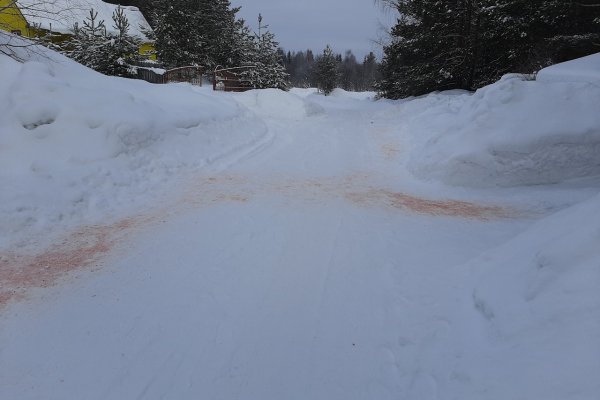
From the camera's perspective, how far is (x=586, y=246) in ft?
9.39

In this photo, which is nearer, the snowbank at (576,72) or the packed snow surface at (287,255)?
the packed snow surface at (287,255)

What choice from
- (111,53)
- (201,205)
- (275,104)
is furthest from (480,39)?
(201,205)

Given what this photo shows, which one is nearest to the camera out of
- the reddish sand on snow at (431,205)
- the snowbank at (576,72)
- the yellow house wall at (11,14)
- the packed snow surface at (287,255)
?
the packed snow surface at (287,255)

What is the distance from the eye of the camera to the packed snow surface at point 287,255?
2.74 metres

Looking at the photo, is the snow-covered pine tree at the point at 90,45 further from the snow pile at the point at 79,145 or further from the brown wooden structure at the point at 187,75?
the snow pile at the point at 79,145

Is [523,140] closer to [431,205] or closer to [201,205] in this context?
[431,205]

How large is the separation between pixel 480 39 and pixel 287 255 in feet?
60.3

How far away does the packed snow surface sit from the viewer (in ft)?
9.00

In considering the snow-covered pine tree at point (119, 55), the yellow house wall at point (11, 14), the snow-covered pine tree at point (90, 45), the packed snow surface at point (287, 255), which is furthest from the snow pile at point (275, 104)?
the yellow house wall at point (11, 14)

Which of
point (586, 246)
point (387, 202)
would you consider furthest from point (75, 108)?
point (586, 246)

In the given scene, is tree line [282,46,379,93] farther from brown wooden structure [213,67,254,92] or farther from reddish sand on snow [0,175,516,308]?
reddish sand on snow [0,175,516,308]

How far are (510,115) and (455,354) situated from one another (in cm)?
667

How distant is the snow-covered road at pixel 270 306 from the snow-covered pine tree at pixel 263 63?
69.0ft

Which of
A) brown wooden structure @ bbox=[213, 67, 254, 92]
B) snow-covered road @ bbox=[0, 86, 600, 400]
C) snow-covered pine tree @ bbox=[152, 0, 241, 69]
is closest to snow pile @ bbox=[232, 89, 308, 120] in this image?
brown wooden structure @ bbox=[213, 67, 254, 92]
